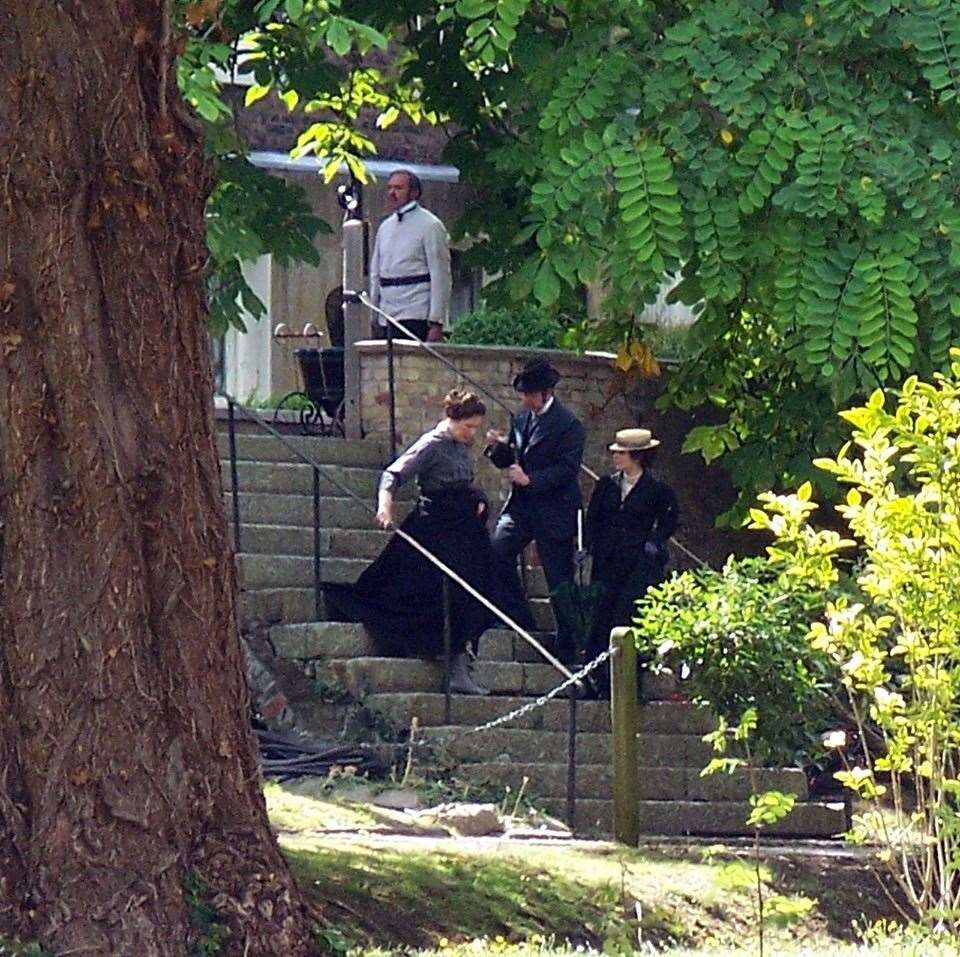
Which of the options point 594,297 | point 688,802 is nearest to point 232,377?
point 594,297

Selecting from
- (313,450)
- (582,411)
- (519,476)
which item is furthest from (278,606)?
(582,411)

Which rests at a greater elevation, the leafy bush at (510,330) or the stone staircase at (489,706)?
the leafy bush at (510,330)

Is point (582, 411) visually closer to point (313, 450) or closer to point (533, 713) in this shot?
point (313, 450)

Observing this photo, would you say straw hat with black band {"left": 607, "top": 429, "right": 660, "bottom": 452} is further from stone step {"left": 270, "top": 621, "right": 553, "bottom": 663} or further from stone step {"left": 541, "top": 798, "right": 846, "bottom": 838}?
stone step {"left": 541, "top": 798, "right": 846, "bottom": 838}

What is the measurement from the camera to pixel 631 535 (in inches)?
568

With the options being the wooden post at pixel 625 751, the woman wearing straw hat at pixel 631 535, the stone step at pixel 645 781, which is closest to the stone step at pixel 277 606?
the woman wearing straw hat at pixel 631 535

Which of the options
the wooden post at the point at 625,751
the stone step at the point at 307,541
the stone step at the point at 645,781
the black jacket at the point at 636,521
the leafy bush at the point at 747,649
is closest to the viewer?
the leafy bush at the point at 747,649

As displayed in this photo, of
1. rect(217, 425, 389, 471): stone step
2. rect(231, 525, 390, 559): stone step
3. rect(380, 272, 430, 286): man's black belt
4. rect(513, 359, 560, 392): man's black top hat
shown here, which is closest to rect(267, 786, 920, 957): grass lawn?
rect(231, 525, 390, 559): stone step

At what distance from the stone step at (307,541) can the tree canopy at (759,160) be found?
9.78 ft

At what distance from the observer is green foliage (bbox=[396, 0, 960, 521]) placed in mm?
12281

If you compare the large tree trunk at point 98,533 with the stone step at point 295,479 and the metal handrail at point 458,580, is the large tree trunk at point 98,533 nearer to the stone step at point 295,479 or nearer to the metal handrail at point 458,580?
the metal handrail at point 458,580

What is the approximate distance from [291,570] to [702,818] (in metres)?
3.15

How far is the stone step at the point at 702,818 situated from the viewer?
1327 centimetres

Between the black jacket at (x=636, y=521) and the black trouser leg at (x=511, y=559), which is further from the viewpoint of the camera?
the black trouser leg at (x=511, y=559)
